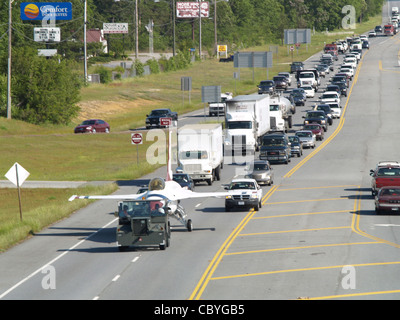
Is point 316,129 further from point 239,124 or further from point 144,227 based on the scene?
point 144,227

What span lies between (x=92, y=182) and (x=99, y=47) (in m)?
102

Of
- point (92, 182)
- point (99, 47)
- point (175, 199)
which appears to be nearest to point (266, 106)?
point (92, 182)

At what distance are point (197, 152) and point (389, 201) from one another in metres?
15.5

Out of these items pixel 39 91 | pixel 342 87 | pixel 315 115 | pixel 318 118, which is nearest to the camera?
pixel 318 118

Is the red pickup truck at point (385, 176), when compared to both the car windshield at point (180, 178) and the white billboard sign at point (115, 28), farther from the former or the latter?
the white billboard sign at point (115, 28)

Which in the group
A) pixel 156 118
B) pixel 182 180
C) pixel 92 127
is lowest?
pixel 182 180

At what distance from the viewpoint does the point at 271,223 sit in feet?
134

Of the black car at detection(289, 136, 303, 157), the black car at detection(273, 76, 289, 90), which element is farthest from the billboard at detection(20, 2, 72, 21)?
the black car at detection(289, 136, 303, 157)

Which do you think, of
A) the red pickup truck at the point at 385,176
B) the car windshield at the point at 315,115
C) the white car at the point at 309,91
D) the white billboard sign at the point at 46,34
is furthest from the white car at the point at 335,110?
the white billboard sign at the point at 46,34

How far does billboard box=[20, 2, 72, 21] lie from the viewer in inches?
5148

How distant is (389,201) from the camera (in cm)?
4297

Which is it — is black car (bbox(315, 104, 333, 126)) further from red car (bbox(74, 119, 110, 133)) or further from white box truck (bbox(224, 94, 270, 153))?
red car (bbox(74, 119, 110, 133))

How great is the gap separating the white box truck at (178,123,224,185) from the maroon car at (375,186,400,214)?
14.0m

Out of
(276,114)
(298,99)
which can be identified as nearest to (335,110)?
(298,99)
